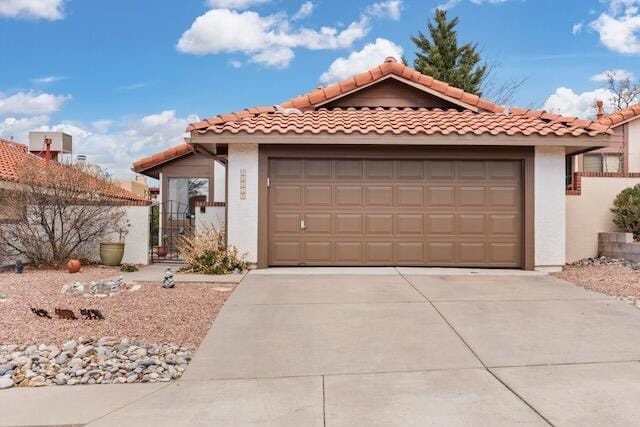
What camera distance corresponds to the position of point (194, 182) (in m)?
16.8

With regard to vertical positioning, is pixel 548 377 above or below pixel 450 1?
below

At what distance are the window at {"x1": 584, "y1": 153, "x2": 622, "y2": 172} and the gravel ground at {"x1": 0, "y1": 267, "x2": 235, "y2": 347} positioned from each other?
1378 centimetres

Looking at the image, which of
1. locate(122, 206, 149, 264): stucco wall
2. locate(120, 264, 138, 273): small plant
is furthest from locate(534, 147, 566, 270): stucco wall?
locate(122, 206, 149, 264): stucco wall

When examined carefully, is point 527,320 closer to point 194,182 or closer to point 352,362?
point 352,362

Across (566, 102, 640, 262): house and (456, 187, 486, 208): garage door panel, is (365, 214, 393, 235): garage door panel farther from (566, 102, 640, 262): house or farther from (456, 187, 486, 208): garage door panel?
(566, 102, 640, 262): house

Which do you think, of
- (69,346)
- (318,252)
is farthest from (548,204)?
(69,346)

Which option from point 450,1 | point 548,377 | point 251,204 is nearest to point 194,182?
point 251,204

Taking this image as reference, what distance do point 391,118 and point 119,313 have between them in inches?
283

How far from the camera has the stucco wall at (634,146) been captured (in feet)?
56.5

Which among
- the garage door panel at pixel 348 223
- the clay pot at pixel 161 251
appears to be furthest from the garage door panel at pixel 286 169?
the clay pot at pixel 161 251

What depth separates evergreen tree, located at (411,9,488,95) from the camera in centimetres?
2894

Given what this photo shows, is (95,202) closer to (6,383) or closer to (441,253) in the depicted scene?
(6,383)

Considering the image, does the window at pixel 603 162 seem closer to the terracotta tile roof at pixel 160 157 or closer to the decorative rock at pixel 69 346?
the terracotta tile roof at pixel 160 157

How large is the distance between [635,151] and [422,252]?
35.8 ft
